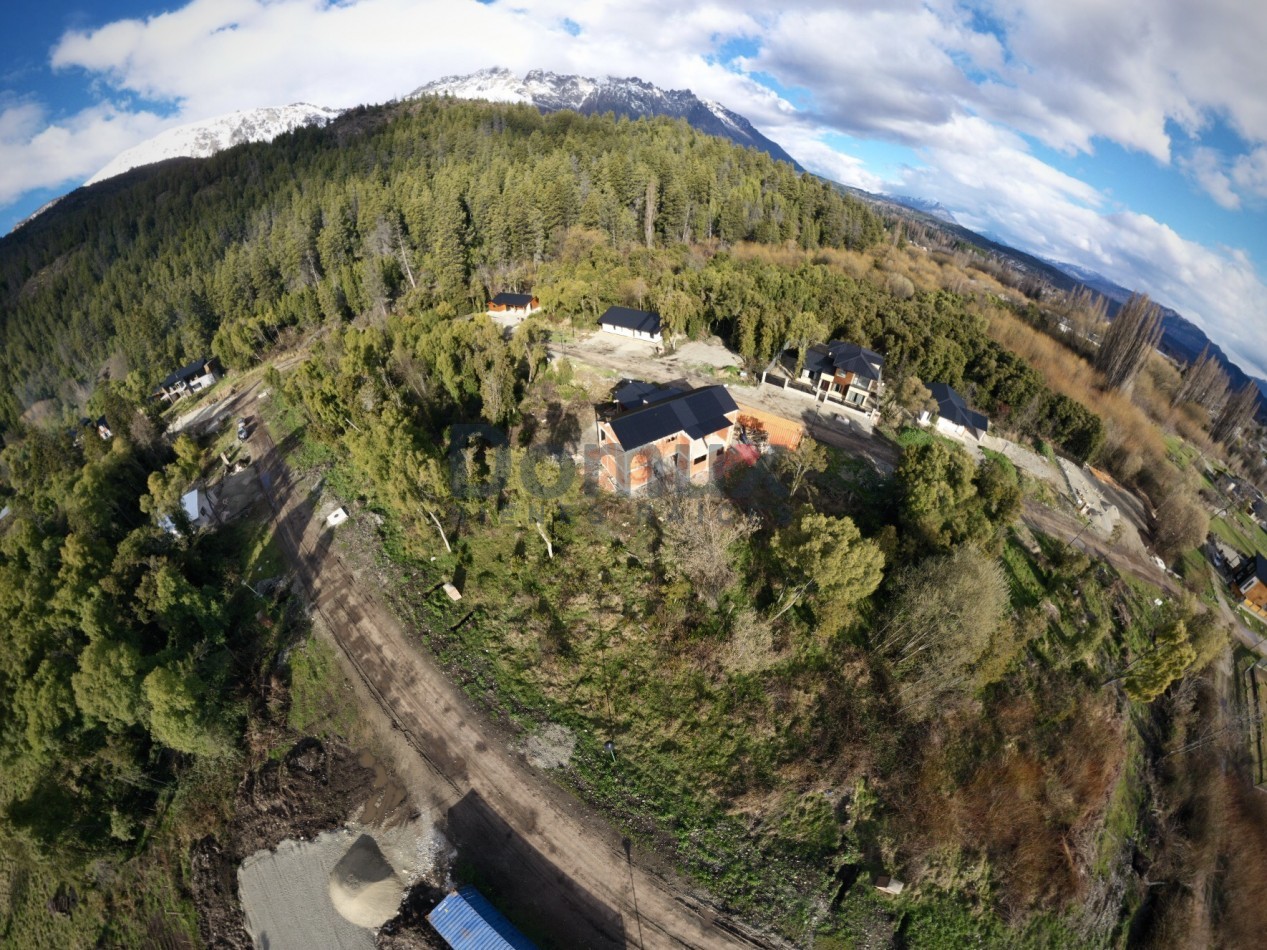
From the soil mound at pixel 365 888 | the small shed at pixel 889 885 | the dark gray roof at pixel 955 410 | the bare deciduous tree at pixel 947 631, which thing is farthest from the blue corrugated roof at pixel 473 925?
the dark gray roof at pixel 955 410

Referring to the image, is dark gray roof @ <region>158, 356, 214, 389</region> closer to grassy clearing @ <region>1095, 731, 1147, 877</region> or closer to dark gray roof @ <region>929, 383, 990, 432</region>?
dark gray roof @ <region>929, 383, 990, 432</region>

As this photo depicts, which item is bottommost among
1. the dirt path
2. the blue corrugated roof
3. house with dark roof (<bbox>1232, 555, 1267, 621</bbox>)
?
house with dark roof (<bbox>1232, 555, 1267, 621</bbox>)

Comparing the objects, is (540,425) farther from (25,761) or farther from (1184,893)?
(1184,893)

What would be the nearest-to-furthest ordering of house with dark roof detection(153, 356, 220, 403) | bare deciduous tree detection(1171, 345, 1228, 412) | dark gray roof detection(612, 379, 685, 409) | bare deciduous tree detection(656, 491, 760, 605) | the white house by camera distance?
bare deciduous tree detection(656, 491, 760, 605) → the white house → dark gray roof detection(612, 379, 685, 409) → house with dark roof detection(153, 356, 220, 403) → bare deciduous tree detection(1171, 345, 1228, 412)

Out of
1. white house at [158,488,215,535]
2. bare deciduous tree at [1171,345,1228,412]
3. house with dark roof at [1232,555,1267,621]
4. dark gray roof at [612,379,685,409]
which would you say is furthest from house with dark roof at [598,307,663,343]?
bare deciduous tree at [1171,345,1228,412]

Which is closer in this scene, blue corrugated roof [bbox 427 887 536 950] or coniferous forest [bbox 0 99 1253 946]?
blue corrugated roof [bbox 427 887 536 950]

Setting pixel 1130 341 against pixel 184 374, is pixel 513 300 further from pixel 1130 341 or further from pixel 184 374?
pixel 1130 341

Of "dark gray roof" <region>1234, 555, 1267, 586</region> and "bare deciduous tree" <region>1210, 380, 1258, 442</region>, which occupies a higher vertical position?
"dark gray roof" <region>1234, 555, 1267, 586</region>
